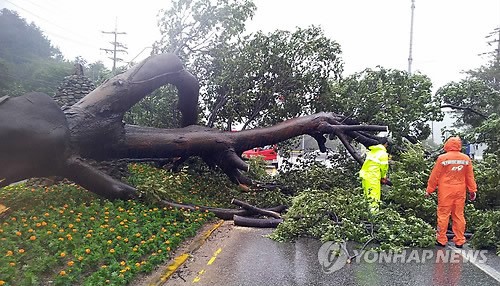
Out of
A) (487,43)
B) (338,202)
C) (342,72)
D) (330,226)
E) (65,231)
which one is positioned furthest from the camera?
(487,43)

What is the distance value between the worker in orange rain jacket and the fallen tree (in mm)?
2927

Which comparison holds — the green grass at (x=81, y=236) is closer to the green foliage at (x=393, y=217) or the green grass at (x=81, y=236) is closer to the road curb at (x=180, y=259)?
the road curb at (x=180, y=259)

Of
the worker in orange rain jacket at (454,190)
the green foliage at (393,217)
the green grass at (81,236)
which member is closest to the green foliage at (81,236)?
the green grass at (81,236)

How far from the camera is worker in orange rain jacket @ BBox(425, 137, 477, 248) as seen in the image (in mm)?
6129

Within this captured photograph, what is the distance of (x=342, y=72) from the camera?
11086 millimetres

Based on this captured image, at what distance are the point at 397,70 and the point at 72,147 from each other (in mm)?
7270

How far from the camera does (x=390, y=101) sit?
10180 mm

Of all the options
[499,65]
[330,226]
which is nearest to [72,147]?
[330,226]

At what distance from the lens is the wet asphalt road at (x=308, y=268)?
15.6 feet

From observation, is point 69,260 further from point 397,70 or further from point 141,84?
point 397,70

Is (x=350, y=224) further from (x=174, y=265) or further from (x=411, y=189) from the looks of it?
(x=174, y=265)

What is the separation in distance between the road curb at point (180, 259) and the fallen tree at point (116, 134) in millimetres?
1426

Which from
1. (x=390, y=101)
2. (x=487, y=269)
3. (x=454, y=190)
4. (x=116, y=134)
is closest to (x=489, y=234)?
(x=454, y=190)

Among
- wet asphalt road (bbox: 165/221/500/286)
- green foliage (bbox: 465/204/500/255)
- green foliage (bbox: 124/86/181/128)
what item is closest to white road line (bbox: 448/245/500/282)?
wet asphalt road (bbox: 165/221/500/286)
